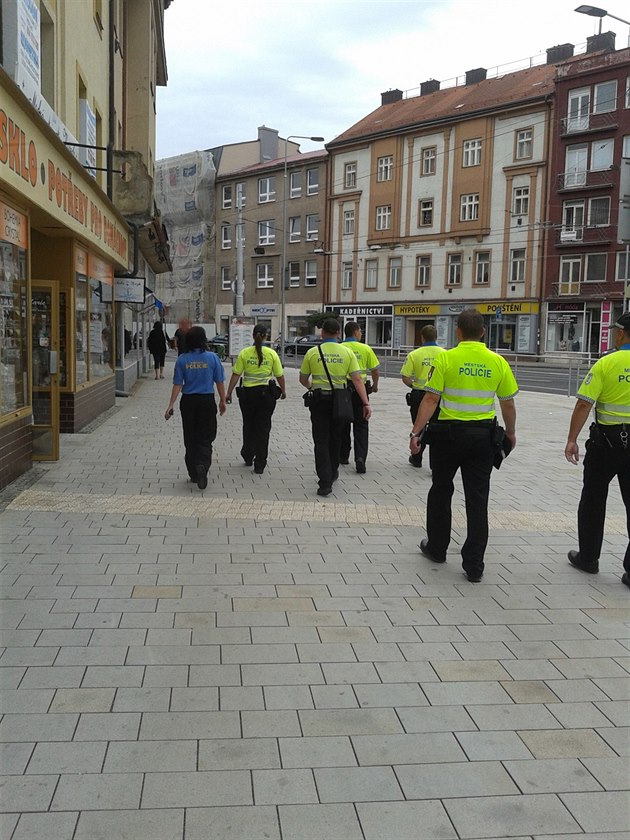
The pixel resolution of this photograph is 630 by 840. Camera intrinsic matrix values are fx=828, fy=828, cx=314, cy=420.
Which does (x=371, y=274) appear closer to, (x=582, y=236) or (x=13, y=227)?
(x=582, y=236)

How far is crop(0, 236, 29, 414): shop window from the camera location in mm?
8031

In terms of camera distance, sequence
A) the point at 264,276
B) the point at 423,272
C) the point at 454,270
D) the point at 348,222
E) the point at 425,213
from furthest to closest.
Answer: the point at 264,276, the point at 348,222, the point at 423,272, the point at 425,213, the point at 454,270

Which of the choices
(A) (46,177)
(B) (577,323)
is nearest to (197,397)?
(A) (46,177)

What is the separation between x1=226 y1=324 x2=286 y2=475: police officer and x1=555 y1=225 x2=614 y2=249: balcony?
36.4 meters

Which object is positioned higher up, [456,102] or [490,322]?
[456,102]

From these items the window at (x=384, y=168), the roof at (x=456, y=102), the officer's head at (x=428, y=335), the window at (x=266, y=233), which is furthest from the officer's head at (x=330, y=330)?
the window at (x=266, y=233)

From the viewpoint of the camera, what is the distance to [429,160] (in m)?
48.8

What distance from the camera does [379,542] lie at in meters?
6.50

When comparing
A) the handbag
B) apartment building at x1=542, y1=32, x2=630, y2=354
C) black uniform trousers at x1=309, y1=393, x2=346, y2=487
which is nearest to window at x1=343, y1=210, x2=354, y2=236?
apartment building at x1=542, y1=32, x2=630, y2=354

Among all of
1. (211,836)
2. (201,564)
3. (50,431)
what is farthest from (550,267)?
(211,836)

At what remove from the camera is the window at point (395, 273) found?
50.9m

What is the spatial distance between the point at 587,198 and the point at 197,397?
38.8 m

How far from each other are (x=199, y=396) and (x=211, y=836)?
239 inches

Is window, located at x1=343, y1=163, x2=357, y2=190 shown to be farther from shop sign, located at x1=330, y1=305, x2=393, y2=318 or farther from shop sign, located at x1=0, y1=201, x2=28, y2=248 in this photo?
shop sign, located at x1=0, y1=201, x2=28, y2=248
